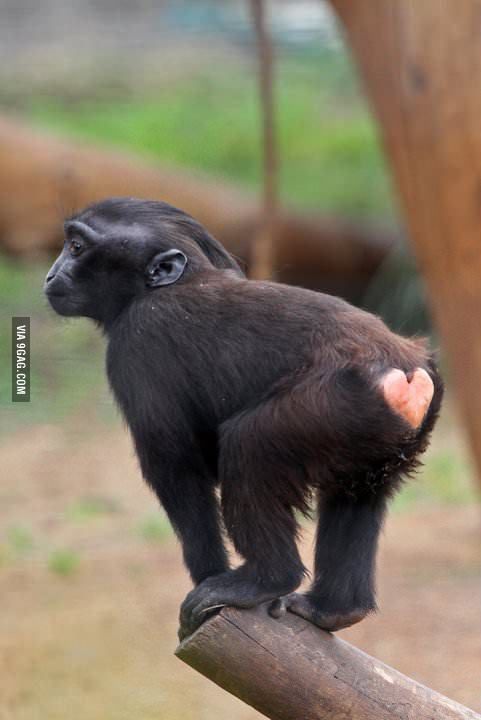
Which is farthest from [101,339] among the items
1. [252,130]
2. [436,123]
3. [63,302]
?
[252,130]

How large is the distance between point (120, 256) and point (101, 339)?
290mm

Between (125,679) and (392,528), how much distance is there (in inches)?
89.1

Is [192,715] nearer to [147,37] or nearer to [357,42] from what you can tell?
[357,42]

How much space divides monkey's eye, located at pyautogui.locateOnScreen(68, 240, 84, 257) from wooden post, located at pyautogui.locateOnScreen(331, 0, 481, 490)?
209cm

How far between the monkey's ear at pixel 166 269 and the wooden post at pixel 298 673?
61 centimetres

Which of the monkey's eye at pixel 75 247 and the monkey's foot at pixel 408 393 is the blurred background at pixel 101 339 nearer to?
the monkey's eye at pixel 75 247

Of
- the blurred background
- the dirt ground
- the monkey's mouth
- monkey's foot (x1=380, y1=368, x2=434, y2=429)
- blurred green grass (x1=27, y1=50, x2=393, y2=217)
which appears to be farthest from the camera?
blurred green grass (x1=27, y1=50, x2=393, y2=217)

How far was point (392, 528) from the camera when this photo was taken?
18.5 ft

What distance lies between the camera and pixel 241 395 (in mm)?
2064

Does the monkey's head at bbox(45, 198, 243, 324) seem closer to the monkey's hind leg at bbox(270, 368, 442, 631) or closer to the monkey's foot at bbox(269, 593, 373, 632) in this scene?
the monkey's hind leg at bbox(270, 368, 442, 631)

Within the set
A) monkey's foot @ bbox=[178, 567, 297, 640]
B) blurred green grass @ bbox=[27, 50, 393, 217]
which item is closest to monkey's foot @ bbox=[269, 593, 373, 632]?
monkey's foot @ bbox=[178, 567, 297, 640]

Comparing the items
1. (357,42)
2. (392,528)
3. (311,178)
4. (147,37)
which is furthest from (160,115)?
(357,42)

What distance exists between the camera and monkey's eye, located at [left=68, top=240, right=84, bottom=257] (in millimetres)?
2177

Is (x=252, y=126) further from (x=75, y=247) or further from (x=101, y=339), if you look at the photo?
(x=75, y=247)
